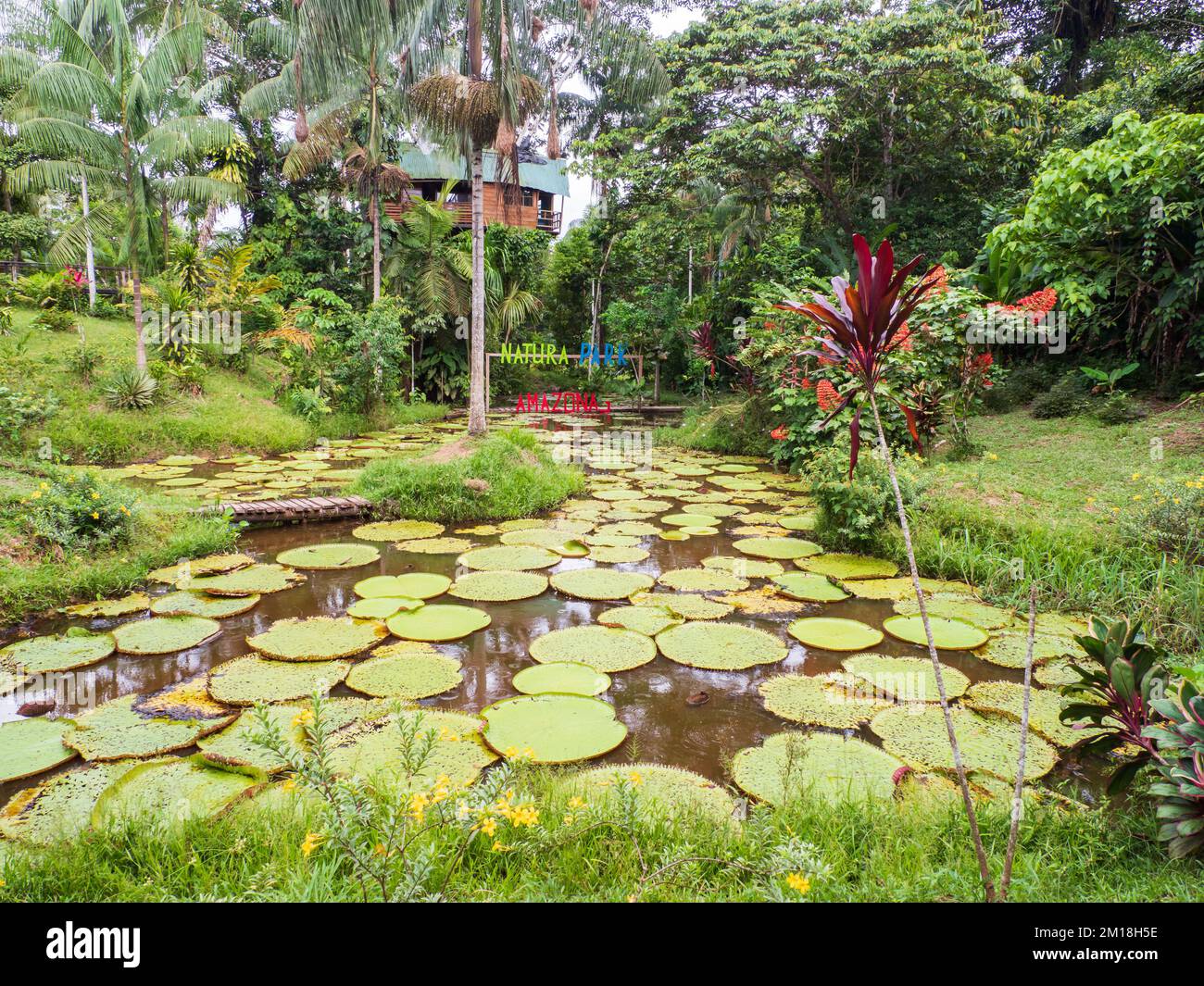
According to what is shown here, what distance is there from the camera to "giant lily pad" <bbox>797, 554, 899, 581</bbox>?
461cm

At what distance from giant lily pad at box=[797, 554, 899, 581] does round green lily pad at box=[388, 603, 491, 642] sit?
2338mm

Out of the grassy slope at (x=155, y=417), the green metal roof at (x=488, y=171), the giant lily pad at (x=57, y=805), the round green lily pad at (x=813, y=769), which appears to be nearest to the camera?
the giant lily pad at (x=57, y=805)

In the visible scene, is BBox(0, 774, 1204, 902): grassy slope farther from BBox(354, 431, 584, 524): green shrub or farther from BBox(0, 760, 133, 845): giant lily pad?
BBox(354, 431, 584, 524): green shrub

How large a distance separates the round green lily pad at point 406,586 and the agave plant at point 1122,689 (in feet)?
10.9

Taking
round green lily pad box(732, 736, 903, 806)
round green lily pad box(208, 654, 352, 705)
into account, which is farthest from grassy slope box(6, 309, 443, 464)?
round green lily pad box(732, 736, 903, 806)

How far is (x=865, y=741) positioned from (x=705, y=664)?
867 millimetres

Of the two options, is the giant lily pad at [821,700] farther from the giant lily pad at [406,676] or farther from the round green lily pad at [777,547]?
the round green lily pad at [777,547]

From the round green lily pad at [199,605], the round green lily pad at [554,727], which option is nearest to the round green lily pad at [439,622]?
the round green lily pad at [554,727]

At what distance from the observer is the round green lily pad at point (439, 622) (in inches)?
144

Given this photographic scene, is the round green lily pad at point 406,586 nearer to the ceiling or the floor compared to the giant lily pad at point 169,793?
nearer to the ceiling

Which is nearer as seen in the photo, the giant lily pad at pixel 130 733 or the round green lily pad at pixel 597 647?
the giant lily pad at pixel 130 733

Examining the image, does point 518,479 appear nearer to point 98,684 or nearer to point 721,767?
point 98,684

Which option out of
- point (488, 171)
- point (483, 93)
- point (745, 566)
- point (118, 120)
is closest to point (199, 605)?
point (745, 566)

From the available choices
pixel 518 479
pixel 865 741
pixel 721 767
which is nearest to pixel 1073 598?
pixel 865 741
